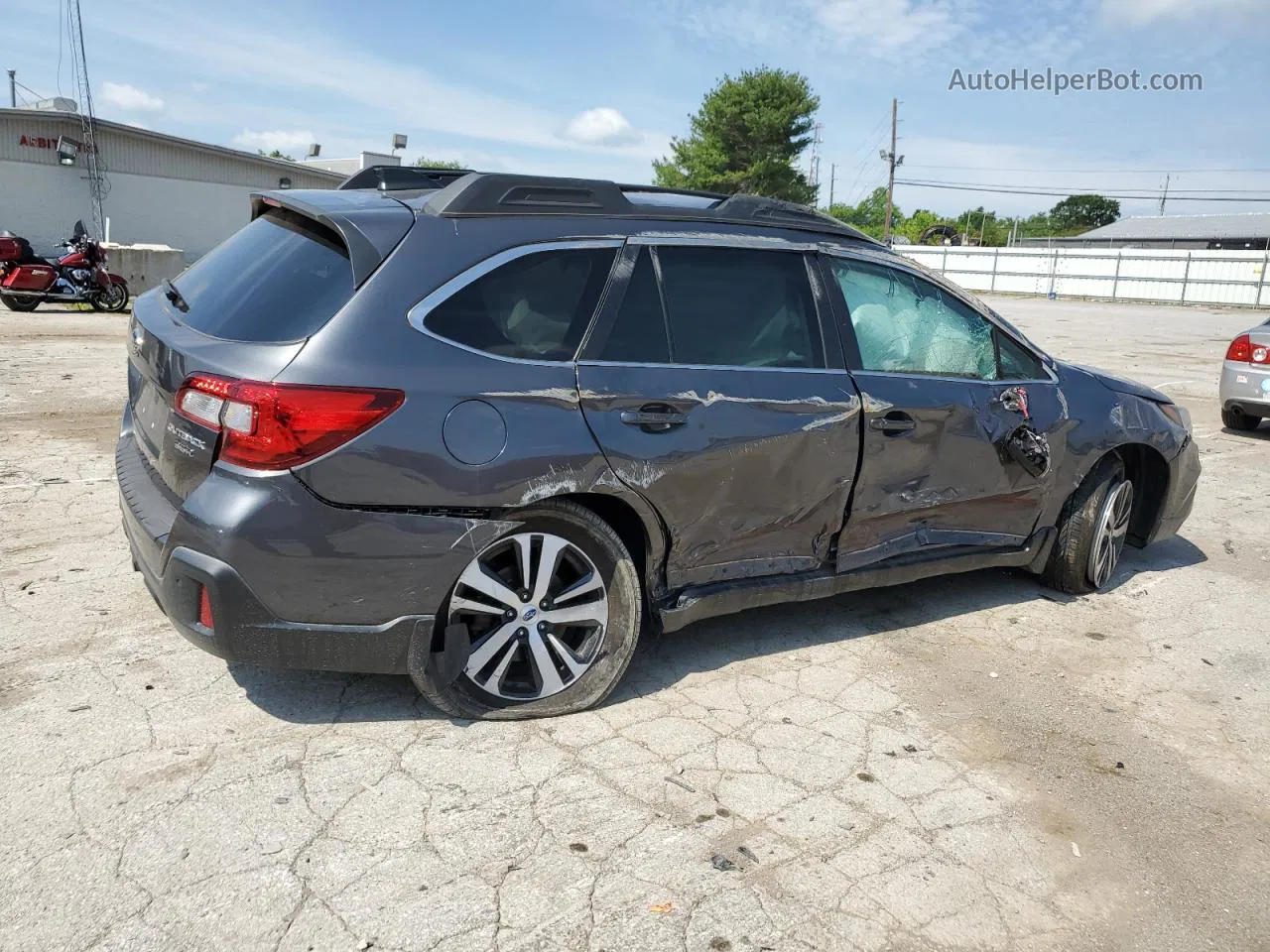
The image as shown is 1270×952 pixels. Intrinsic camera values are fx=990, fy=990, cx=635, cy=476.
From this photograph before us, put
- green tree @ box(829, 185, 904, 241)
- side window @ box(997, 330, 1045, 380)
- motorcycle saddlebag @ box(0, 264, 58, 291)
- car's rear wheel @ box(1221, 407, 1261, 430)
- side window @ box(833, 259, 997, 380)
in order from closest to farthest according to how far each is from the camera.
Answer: side window @ box(833, 259, 997, 380) → side window @ box(997, 330, 1045, 380) → car's rear wheel @ box(1221, 407, 1261, 430) → motorcycle saddlebag @ box(0, 264, 58, 291) → green tree @ box(829, 185, 904, 241)

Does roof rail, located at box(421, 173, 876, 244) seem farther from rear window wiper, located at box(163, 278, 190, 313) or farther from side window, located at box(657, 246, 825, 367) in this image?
rear window wiper, located at box(163, 278, 190, 313)

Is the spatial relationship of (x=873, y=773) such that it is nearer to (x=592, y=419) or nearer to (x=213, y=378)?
(x=592, y=419)

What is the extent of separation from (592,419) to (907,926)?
1745 mm

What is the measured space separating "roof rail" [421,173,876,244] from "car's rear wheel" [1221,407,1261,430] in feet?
24.6

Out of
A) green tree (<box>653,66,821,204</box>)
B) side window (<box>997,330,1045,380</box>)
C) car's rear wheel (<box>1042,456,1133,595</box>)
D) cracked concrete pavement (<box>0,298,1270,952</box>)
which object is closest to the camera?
cracked concrete pavement (<box>0,298,1270,952</box>)

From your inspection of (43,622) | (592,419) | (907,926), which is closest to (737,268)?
(592,419)

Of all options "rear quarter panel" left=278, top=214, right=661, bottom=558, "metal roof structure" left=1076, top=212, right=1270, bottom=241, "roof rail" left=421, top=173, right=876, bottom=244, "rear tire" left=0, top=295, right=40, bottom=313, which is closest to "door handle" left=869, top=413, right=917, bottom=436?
"roof rail" left=421, top=173, right=876, bottom=244

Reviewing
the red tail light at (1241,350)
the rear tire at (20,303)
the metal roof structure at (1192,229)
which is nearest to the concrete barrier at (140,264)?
the rear tire at (20,303)

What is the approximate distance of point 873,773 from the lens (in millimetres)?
3195

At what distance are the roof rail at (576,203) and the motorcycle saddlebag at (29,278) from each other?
1581 centimetres

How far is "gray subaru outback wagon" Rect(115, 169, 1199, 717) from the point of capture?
2932 mm

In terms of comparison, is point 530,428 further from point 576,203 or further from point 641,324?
point 576,203

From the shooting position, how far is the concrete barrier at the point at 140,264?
2114cm

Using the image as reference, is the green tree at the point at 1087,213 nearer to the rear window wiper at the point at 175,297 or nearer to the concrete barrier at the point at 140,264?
the concrete barrier at the point at 140,264
